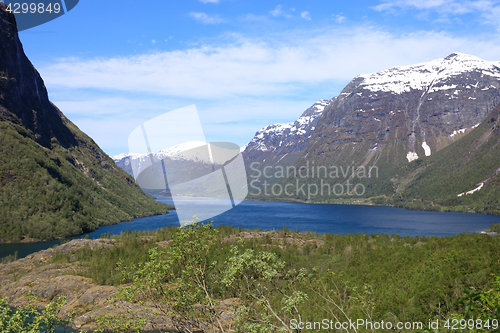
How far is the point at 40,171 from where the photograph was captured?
13088 cm

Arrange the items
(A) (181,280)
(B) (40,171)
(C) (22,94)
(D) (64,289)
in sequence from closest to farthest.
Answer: (A) (181,280) < (D) (64,289) < (B) (40,171) < (C) (22,94)

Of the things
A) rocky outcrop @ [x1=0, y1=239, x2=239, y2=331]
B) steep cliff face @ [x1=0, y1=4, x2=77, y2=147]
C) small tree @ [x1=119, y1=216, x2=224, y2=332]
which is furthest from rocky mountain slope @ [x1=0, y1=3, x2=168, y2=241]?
small tree @ [x1=119, y1=216, x2=224, y2=332]

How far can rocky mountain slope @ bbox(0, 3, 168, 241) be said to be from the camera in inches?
4515

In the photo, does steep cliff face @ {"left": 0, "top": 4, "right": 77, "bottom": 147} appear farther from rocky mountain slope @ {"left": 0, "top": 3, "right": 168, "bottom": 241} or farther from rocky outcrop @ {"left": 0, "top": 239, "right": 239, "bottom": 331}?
rocky outcrop @ {"left": 0, "top": 239, "right": 239, "bottom": 331}

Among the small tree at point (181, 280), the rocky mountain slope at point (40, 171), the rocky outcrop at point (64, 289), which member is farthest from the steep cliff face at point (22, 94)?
the small tree at point (181, 280)

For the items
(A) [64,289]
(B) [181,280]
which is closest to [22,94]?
(A) [64,289]

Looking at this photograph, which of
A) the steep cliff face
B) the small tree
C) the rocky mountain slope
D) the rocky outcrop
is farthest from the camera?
the steep cliff face

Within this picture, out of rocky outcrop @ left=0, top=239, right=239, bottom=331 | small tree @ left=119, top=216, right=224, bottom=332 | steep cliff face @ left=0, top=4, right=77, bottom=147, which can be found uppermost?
steep cliff face @ left=0, top=4, right=77, bottom=147

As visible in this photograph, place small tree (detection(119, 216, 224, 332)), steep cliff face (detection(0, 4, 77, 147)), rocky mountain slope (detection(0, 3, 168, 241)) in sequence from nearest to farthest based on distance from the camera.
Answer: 1. small tree (detection(119, 216, 224, 332))
2. rocky mountain slope (detection(0, 3, 168, 241))
3. steep cliff face (detection(0, 4, 77, 147))

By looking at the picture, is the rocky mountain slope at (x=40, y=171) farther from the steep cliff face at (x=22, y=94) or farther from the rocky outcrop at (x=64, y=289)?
the rocky outcrop at (x=64, y=289)

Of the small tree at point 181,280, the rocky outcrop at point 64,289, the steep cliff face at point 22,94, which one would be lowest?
the rocky outcrop at point 64,289

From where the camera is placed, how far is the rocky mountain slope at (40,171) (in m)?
115

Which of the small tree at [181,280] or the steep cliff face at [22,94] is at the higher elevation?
the steep cliff face at [22,94]

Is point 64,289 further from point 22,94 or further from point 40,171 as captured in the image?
point 22,94
